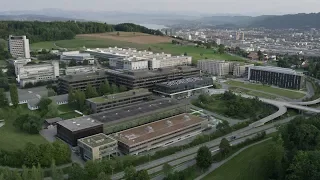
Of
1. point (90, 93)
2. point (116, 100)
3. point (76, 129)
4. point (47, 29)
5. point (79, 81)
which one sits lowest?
point (76, 129)

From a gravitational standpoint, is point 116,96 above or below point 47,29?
below

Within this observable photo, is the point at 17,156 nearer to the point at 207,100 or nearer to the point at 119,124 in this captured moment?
the point at 119,124

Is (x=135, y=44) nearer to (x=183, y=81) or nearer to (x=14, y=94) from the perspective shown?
(x=183, y=81)

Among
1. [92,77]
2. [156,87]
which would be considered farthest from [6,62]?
[156,87]

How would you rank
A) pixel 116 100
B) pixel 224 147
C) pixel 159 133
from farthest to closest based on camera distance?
pixel 116 100
pixel 159 133
pixel 224 147

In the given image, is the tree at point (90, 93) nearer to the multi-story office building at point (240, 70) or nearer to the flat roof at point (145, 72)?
the flat roof at point (145, 72)

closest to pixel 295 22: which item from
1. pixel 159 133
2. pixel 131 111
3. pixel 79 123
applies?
pixel 131 111

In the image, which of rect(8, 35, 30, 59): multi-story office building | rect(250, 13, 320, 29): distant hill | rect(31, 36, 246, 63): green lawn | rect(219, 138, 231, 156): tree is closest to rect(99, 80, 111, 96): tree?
rect(219, 138, 231, 156): tree
